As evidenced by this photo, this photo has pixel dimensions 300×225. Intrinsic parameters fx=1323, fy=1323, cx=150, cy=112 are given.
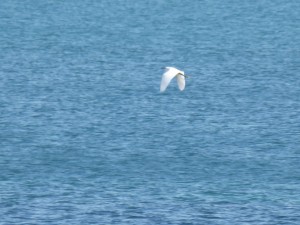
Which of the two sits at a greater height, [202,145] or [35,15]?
[35,15]

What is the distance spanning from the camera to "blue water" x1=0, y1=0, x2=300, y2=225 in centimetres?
4209

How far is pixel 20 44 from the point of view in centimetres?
8050

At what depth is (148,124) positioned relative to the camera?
55.0 meters

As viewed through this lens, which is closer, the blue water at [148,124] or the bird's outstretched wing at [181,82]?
the blue water at [148,124]

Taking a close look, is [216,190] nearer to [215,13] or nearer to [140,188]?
[140,188]

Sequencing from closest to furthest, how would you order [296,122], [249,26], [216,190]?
1. [216,190]
2. [296,122]
3. [249,26]

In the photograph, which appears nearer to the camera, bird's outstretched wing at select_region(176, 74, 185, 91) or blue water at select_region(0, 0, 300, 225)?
blue water at select_region(0, 0, 300, 225)

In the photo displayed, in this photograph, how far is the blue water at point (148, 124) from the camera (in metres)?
42.1

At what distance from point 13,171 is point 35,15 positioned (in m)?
52.5

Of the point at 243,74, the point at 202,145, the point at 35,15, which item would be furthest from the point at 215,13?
the point at 202,145

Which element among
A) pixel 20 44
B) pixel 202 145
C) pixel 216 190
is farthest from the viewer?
pixel 20 44

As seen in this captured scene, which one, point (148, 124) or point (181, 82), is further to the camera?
point (148, 124)

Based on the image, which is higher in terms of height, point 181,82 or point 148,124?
point 148,124

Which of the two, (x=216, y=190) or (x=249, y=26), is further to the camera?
(x=249, y=26)
